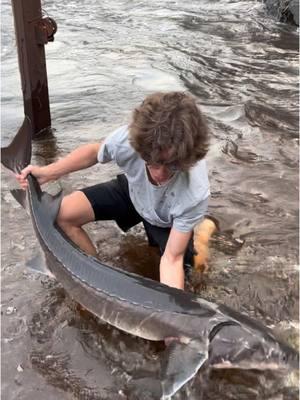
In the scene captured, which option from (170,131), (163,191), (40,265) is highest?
(170,131)

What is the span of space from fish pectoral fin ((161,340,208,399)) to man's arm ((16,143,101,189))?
49.2 inches

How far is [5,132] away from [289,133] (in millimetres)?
2771

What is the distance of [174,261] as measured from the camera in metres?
2.97

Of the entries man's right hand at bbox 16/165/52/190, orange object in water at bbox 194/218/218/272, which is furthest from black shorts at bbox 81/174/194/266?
man's right hand at bbox 16/165/52/190

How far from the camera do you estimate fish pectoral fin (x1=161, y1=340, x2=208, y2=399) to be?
7.71ft

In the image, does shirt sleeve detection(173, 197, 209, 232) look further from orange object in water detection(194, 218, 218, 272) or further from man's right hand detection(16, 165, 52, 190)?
man's right hand detection(16, 165, 52, 190)

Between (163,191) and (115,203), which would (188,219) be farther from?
(115,203)

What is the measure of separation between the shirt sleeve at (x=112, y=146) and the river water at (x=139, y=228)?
68 cm

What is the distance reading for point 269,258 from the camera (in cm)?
378

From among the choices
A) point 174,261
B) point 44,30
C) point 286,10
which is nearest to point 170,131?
point 174,261

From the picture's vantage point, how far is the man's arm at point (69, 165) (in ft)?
10.7

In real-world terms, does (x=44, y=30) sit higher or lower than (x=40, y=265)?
higher

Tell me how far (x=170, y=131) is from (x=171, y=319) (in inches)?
32.0

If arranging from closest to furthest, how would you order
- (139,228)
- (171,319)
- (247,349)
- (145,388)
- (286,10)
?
(247,349) → (171,319) → (145,388) → (139,228) → (286,10)
